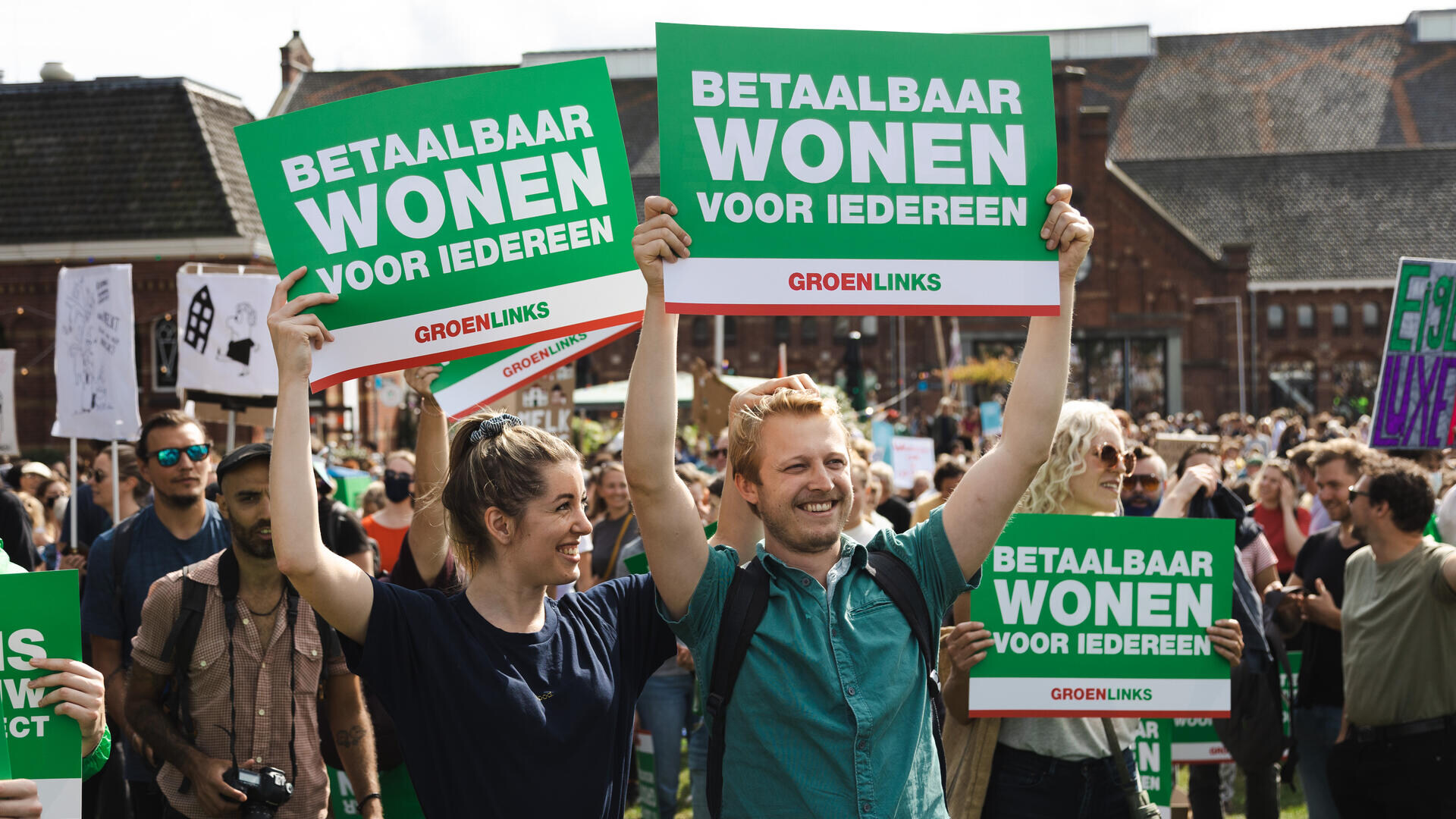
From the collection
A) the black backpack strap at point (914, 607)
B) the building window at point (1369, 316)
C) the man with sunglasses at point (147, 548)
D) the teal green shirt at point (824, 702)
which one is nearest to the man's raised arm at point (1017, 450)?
the black backpack strap at point (914, 607)

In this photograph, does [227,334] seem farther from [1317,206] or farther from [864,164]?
[1317,206]

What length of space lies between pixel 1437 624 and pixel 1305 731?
1.04 meters

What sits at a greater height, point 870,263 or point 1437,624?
point 870,263

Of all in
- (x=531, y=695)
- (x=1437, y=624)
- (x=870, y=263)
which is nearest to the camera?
(x=531, y=695)

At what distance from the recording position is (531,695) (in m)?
2.68

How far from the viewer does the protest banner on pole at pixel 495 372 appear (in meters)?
4.13

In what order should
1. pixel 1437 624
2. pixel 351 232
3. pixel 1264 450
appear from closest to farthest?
pixel 351 232 < pixel 1437 624 < pixel 1264 450

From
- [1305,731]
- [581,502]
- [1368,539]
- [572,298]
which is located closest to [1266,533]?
[1305,731]

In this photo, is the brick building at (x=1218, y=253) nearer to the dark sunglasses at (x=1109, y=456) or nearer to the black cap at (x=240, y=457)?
the dark sunglasses at (x=1109, y=456)

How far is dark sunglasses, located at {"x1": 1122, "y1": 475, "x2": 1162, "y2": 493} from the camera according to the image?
225 inches

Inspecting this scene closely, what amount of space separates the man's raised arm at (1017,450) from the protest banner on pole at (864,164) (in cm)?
9

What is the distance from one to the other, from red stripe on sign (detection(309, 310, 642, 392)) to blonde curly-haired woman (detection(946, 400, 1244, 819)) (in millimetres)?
1230

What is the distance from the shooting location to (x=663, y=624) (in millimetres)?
3002

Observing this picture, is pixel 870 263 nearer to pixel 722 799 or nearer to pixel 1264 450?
pixel 722 799
